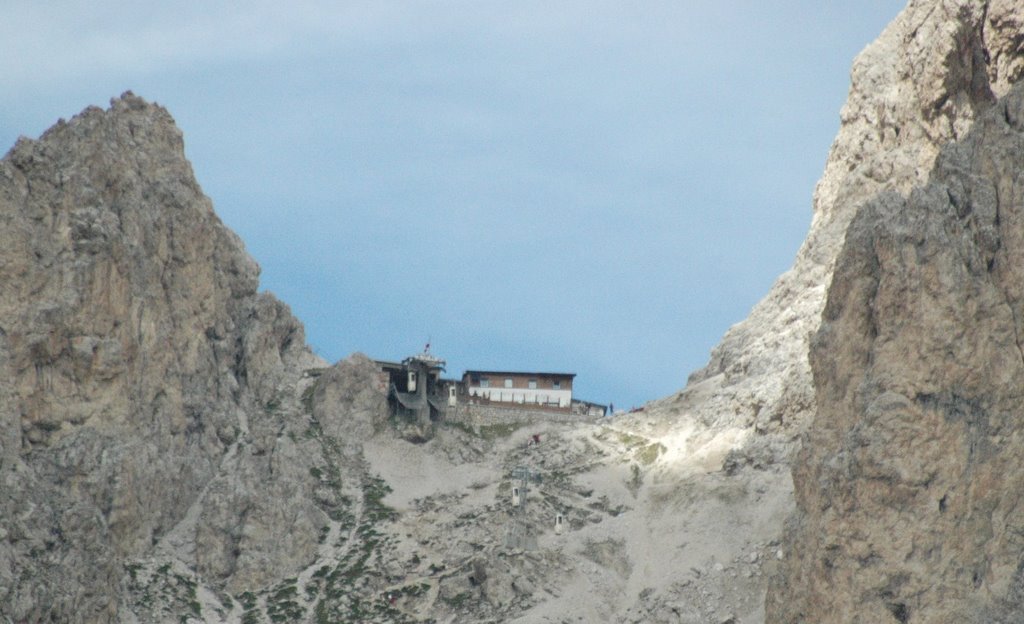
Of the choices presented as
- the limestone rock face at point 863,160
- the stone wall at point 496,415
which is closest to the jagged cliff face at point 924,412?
the limestone rock face at point 863,160

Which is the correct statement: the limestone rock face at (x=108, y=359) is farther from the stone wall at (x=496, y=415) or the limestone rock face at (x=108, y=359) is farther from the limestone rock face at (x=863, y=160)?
the limestone rock face at (x=863, y=160)

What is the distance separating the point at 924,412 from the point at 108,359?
226 feet

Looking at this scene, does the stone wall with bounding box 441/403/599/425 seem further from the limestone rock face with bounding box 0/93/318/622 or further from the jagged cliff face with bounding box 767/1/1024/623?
the jagged cliff face with bounding box 767/1/1024/623

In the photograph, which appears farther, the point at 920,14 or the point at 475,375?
the point at 475,375

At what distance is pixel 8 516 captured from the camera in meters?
118

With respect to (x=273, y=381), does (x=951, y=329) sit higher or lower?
lower

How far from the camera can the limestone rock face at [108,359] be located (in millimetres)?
121500

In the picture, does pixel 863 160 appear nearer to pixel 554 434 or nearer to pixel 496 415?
pixel 554 434

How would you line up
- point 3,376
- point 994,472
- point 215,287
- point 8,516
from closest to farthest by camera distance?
point 994,472 < point 8,516 < point 3,376 < point 215,287

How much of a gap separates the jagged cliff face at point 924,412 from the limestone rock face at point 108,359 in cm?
5210

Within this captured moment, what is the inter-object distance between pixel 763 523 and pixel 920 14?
46377 millimetres

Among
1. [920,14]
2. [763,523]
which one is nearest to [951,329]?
[763,523]

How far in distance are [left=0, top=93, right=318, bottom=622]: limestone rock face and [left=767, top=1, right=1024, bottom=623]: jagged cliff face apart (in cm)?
5210

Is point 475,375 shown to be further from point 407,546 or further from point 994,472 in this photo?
point 994,472
